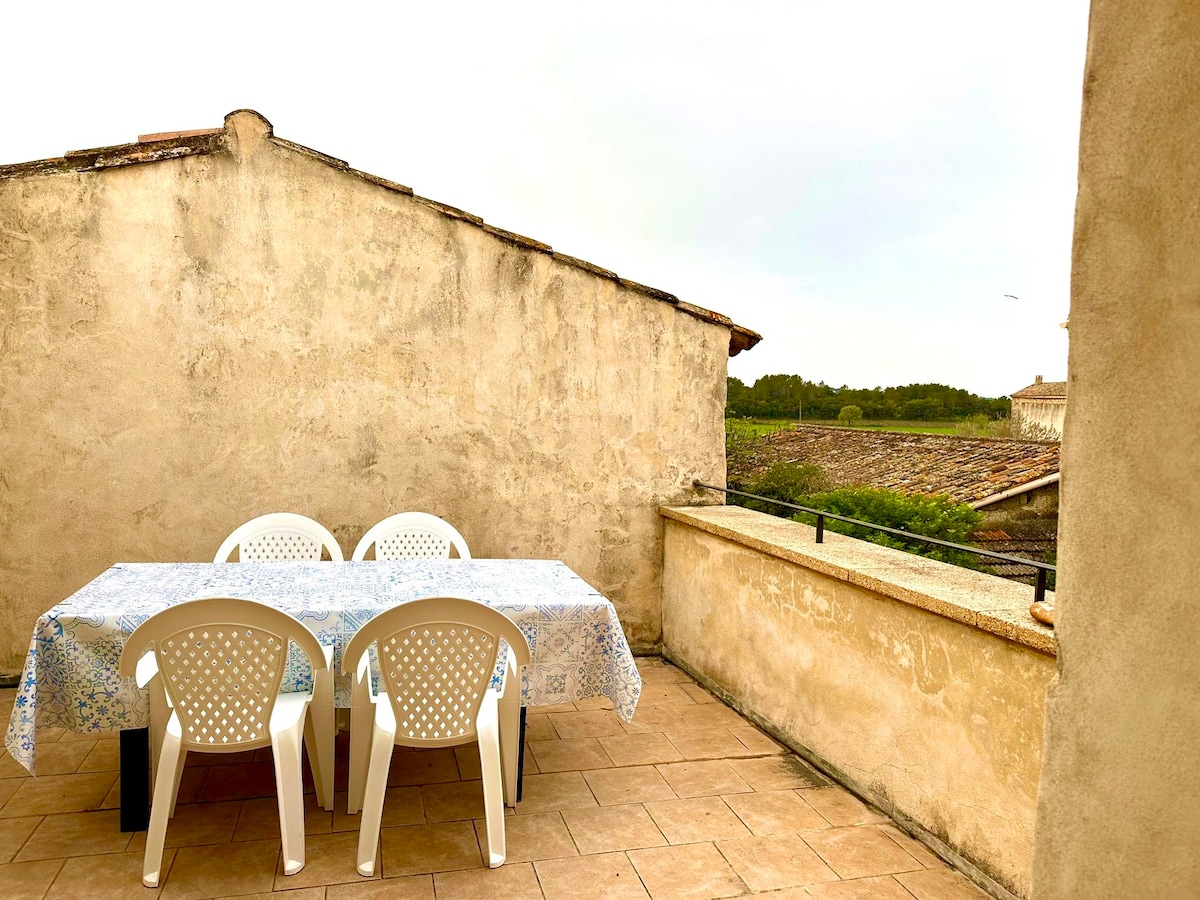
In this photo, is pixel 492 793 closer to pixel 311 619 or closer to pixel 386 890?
pixel 386 890

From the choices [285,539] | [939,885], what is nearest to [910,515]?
[939,885]

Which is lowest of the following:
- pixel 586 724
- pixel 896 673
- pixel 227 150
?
pixel 586 724

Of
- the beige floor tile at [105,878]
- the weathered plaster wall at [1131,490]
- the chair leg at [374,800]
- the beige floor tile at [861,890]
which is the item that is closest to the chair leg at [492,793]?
the chair leg at [374,800]

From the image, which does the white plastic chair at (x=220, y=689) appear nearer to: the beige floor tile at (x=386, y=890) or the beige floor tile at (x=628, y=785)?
the beige floor tile at (x=386, y=890)

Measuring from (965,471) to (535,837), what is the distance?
39.4ft

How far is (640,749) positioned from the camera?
4.06 m

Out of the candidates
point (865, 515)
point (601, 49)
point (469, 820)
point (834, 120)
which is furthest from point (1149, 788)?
point (834, 120)

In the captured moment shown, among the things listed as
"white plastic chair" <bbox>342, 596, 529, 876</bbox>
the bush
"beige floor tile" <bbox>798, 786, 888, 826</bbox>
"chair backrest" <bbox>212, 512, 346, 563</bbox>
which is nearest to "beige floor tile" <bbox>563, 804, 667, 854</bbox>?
"white plastic chair" <bbox>342, 596, 529, 876</bbox>

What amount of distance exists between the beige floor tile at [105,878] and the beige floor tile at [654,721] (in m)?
2.25

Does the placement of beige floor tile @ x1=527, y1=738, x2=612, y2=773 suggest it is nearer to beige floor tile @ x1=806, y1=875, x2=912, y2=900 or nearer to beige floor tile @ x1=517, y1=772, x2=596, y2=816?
beige floor tile @ x1=517, y1=772, x2=596, y2=816

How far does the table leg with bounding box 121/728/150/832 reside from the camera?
3092mm

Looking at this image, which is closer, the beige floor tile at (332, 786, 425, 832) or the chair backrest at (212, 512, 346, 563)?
the beige floor tile at (332, 786, 425, 832)

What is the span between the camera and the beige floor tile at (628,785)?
11.6 feet

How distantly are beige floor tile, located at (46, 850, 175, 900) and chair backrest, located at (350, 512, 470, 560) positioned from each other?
75.5 inches
